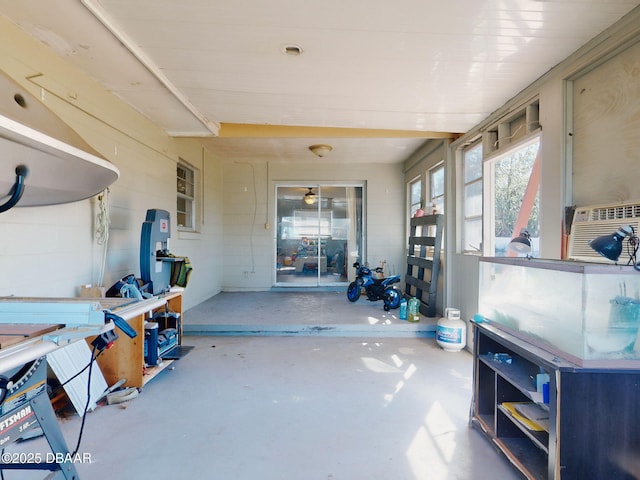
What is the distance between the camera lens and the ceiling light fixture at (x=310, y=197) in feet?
22.7

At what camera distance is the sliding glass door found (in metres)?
7.06

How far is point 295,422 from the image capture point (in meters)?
2.31

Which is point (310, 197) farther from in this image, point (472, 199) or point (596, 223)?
point (596, 223)

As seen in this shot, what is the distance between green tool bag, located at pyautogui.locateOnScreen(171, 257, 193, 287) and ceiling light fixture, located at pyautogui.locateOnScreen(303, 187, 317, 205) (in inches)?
148

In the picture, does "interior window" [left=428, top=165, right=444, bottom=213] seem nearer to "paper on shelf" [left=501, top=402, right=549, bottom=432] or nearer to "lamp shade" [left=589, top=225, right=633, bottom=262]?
"paper on shelf" [left=501, top=402, right=549, bottom=432]

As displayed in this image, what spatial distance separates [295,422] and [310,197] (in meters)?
5.12

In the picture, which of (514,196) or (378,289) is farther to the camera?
(378,289)

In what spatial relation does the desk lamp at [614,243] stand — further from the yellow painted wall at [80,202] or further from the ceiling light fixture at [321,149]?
the ceiling light fixture at [321,149]

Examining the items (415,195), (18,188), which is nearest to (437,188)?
(415,195)

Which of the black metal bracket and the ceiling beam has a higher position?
the ceiling beam

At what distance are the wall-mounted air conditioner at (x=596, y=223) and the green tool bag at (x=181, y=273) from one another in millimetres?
3412

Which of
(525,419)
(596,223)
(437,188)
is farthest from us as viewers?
(437,188)

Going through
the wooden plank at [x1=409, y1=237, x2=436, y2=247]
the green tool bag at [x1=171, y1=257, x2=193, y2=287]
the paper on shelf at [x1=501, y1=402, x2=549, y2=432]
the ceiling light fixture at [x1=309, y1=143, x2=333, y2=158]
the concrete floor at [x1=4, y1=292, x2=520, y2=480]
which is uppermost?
the ceiling light fixture at [x1=309, y1=143, x2=333, y2=158]

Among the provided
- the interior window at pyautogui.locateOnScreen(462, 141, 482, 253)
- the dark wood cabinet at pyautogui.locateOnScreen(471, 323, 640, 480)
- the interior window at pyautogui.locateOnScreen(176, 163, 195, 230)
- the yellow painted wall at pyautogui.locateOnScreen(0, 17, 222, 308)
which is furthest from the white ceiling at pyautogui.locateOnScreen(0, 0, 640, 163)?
the dark wood cabinet at pyautogui.locateOnScreen(471, 323, 640, 480)
